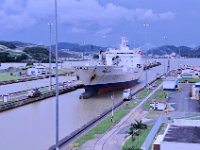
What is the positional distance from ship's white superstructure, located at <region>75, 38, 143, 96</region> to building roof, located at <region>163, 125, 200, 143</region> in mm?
30336

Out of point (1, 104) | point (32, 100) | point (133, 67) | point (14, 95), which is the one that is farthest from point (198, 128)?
point (133, 67)

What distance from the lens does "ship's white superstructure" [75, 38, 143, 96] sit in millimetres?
46406

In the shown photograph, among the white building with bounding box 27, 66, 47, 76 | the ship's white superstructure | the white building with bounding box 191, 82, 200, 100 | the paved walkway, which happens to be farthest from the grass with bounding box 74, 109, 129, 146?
the white building with bounding box 27, 66, 47, 76

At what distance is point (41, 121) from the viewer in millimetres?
30391

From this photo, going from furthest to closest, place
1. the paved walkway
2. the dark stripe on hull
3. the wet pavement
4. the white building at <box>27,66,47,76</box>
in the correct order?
1. the white building at <box>27,66,47,76</box>
2. the dark stripe on hull
3. the wet pavement
4. the paved walkway

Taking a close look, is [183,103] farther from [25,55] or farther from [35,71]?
[25,55]

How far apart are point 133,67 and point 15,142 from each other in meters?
44.1

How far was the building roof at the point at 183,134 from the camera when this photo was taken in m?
13.8

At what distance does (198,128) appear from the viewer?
16031 mm

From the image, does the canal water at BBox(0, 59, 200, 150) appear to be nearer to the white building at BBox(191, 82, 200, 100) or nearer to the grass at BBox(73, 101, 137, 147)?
the grass at BBox(73, 101, 137, 147)

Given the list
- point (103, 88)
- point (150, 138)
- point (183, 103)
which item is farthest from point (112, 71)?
point (150, 138)

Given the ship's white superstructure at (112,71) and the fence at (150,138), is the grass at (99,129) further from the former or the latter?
the ship's white superstructure at (112,71)

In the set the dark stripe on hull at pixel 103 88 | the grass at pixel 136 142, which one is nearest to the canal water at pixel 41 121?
the dark stripe on hull at pixel 103 88

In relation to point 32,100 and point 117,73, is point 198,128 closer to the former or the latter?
point 32,100
